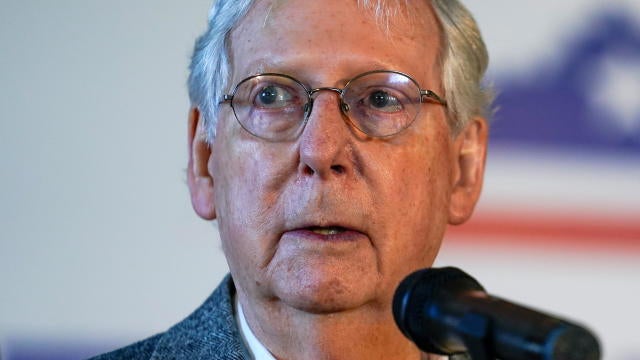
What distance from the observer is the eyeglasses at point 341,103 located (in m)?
1.75

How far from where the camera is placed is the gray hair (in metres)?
1.91

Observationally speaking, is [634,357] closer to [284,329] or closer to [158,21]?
[284,329]

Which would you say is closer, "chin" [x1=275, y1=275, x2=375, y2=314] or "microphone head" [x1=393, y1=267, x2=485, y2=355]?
"microphone head" [x1=393, y1=267, x2=485, y2=355]

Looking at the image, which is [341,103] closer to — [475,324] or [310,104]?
[310,104]

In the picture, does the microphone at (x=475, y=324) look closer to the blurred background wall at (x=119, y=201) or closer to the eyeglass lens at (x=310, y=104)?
the eyeglass lens at (x=310, y=104)

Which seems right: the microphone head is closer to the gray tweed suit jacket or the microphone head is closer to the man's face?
the man's face

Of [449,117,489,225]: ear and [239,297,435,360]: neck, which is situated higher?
[449,117,489,225]: ear

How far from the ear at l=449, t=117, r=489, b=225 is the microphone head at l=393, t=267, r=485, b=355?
32.5 inches

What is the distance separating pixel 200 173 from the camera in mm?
1961

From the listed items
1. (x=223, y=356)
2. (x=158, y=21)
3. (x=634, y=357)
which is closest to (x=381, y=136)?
(x=223, y=356)

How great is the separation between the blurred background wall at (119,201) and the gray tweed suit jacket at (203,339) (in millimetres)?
498

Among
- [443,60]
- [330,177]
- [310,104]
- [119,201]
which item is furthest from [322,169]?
[119,201]

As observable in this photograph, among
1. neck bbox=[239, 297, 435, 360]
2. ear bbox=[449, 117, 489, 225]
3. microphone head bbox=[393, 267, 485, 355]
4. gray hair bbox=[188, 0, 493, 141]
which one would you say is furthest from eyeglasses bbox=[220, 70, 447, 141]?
microphone head bbox=[393, 267, 485, 355]

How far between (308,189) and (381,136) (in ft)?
0.60
